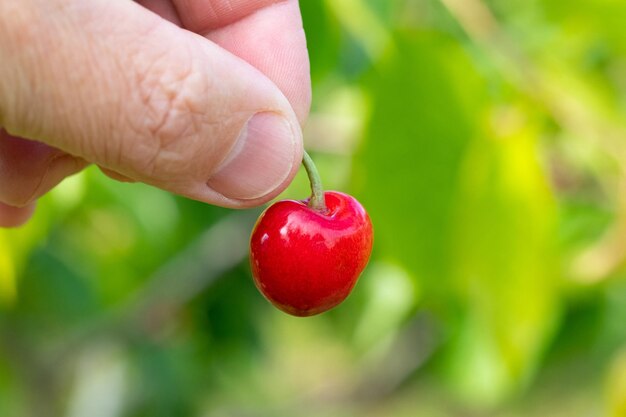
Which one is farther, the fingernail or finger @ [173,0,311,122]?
finger @ [173,0,311,122]

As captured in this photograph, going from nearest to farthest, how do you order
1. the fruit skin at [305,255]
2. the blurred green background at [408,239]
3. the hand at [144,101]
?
the hand at [144,101], the fruit skin at [305,255], the blurred green background at [408,239]

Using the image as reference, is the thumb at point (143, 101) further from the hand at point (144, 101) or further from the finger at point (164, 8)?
the finger at point (164, 8)

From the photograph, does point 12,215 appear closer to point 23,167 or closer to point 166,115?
point 23,167

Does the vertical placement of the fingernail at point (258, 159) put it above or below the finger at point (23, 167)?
above

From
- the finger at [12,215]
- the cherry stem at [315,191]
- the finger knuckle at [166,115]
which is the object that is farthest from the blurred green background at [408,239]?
the finger knuckle at [166,115]

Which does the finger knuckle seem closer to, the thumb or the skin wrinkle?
the thumb

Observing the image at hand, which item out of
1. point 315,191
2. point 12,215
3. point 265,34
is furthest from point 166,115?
point 12,215

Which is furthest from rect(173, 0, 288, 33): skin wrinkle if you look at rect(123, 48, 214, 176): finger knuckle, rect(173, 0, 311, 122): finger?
rect(123, 48, 214, 176): finger knuckle

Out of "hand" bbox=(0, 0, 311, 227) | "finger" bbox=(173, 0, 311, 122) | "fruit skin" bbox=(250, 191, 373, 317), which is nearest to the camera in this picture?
"hand" bbox=(0, 0, 311, 227)
